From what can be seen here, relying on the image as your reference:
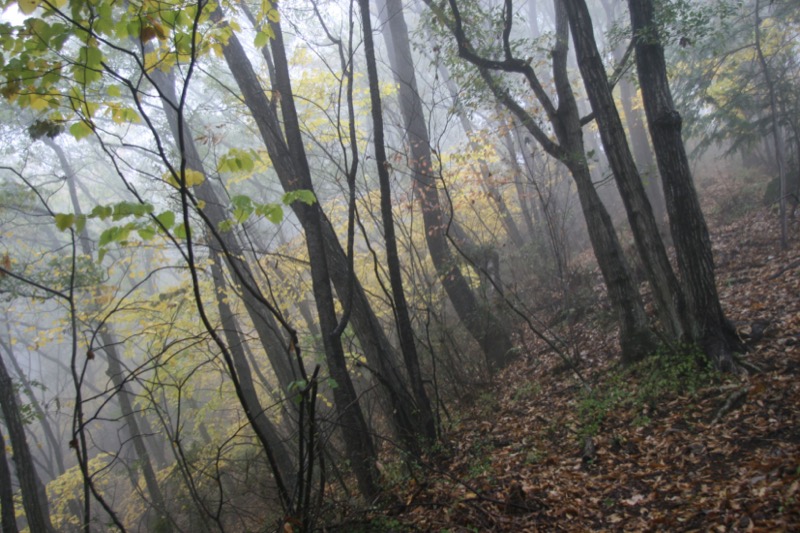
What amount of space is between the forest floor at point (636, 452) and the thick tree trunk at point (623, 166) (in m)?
0.89

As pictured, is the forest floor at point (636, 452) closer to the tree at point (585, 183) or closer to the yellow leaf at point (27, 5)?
the tree at point (585, 183)

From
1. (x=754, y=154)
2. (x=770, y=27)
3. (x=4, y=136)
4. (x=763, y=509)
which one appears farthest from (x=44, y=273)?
(x=754, y=154)

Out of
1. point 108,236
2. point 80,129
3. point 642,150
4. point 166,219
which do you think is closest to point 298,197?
point 166,219

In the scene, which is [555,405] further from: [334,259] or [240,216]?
[240,216]

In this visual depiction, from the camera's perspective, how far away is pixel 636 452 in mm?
4512

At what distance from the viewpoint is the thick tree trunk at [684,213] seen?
210 inches

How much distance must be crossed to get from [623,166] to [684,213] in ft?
2.78

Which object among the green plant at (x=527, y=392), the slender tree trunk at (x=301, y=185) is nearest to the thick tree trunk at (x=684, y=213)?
the green plant at (x=527, y=392)

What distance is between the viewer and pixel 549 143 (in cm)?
664

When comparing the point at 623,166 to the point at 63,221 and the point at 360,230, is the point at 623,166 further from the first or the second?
the point at 63,221

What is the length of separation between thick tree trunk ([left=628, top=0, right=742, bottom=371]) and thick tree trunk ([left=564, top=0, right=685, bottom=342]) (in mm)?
190

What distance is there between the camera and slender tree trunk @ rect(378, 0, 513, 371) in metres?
9.16

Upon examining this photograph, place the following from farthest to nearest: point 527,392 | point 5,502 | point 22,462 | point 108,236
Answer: point 527,392, point 22,462, point 5,502, point 108,236

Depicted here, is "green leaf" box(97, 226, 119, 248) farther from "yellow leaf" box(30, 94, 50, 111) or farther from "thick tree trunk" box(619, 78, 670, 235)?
"thick tree trunk" box(619, 78, 670, 235)
